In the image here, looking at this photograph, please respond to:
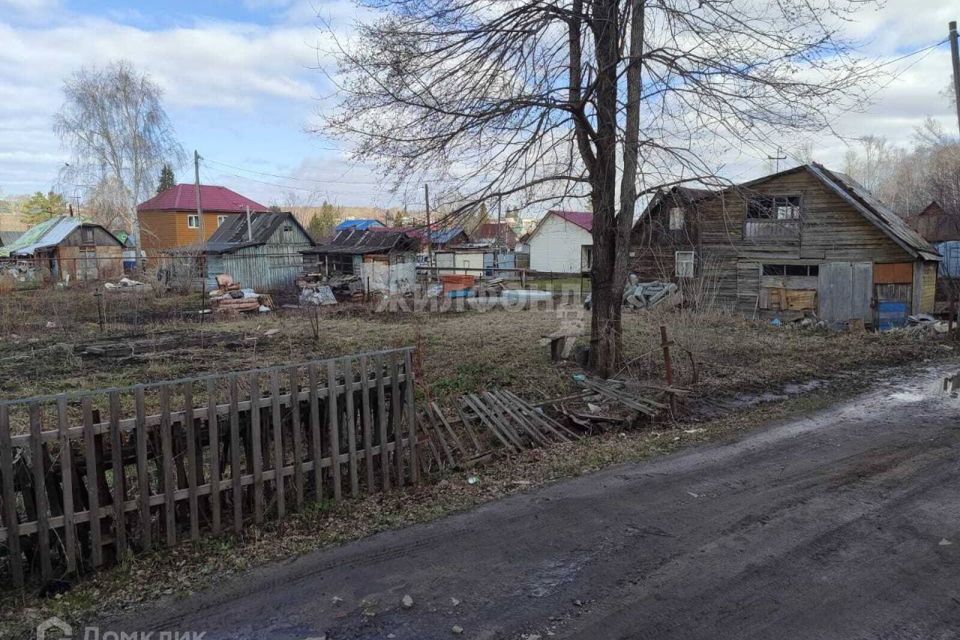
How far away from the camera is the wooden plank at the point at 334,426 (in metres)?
4.77

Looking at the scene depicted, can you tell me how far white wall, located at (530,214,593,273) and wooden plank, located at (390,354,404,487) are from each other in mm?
45139

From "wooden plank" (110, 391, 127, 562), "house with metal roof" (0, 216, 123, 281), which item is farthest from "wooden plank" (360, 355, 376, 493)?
"house with metal roof" (0, 216, 123, 281)

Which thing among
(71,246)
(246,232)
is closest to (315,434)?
(246,232)

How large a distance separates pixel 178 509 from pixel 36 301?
2405 cm

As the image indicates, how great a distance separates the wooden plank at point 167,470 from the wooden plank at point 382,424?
157cm

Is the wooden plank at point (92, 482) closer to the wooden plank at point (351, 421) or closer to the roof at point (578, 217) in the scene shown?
the wooden plank at point (351, 421)

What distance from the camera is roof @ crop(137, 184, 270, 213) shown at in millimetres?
50500

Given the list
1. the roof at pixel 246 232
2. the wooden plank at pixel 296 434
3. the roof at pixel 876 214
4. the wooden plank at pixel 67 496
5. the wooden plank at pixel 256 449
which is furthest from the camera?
the roof at pixel 246 232

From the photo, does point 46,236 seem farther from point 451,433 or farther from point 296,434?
point 296,434

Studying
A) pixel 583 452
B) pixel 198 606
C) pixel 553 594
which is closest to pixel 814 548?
pixel 553 594

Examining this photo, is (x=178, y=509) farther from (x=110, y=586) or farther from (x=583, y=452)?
(x=583, y=452)

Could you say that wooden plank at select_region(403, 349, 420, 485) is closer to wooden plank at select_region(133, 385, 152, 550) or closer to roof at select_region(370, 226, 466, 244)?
wooden plank at select_region(133, 385, 152, 550)

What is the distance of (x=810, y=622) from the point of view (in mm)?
3232

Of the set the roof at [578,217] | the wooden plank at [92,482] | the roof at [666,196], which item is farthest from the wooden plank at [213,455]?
the roof at [666,196]
